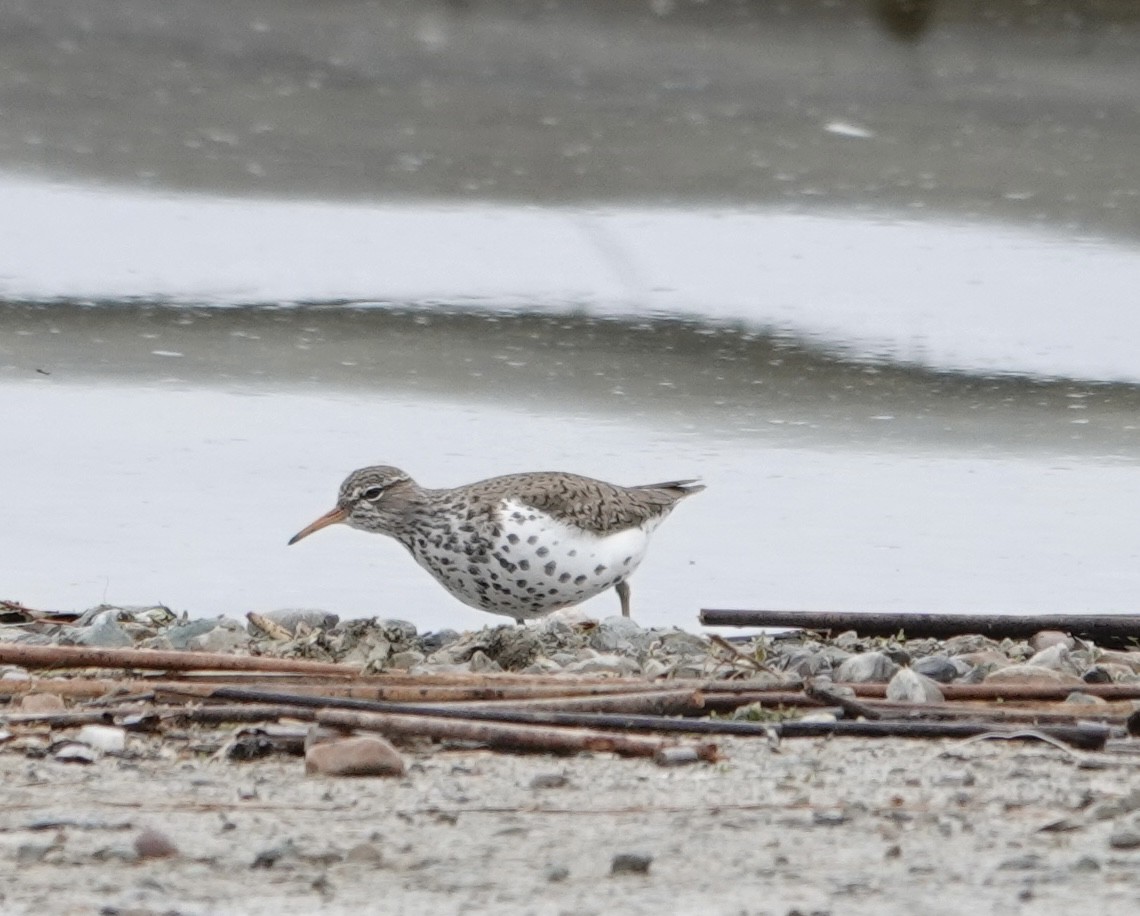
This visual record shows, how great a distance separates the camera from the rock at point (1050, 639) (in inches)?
171

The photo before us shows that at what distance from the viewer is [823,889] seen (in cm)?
238

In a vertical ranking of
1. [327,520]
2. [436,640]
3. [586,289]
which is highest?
[586,289]

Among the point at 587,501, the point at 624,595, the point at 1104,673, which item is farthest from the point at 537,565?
the point at 1104,673

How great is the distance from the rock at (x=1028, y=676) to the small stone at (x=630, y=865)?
1413 millimetres

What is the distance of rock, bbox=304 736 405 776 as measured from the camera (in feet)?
10.0

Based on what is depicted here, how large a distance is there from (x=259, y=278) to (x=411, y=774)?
423cm

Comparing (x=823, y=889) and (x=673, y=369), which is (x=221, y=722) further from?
(x=673, y=369)

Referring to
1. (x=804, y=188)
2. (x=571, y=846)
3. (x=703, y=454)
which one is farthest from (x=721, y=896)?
(x=804, y=188)

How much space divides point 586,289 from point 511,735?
4.00 m

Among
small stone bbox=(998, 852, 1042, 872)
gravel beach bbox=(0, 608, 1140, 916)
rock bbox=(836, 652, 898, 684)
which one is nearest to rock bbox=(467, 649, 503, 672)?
rock bbox=(836, 652, 898, 684)

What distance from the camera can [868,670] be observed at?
13.2 feet

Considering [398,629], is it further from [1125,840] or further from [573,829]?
[1125,840]

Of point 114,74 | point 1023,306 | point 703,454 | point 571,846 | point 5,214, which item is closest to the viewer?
point 571,846

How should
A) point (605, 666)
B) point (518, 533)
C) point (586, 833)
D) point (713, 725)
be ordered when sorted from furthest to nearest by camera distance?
point (518, 533) < point (605, 666) < point (713, 725) < point (586, 833)
